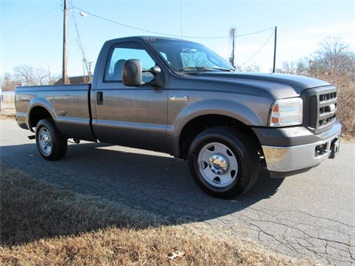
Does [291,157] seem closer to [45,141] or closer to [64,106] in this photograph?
[64,106]

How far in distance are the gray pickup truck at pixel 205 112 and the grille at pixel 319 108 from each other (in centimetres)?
1

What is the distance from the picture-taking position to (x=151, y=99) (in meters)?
4.50

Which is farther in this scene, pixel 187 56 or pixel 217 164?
pixel 187 56

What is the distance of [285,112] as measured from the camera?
3.52 metres

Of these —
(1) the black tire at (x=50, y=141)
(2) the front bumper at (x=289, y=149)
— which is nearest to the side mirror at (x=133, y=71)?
(2) the front bumper at (x=289, y=149)

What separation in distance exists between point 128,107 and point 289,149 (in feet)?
7.72

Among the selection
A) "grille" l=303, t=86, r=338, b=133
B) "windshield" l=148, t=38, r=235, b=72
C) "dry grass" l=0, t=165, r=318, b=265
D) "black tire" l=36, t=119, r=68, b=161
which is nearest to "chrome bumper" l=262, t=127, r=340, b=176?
"grille" l=303, t=86, r=338, b=133

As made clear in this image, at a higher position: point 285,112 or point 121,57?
point 121,57

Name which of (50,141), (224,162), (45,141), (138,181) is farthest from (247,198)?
(45,141)

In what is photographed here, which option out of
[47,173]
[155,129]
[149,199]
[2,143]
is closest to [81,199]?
[149,199]

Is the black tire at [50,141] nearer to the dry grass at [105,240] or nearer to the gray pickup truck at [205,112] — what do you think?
the gray pickup truck at [205,112]

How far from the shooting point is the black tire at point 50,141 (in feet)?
20.4

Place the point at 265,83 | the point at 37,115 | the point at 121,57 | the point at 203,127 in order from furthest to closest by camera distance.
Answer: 1. the point at 37,115
2. the point at 121,57
3. the point at 203,127
4. the point at 265,83

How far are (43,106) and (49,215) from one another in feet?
10.7
